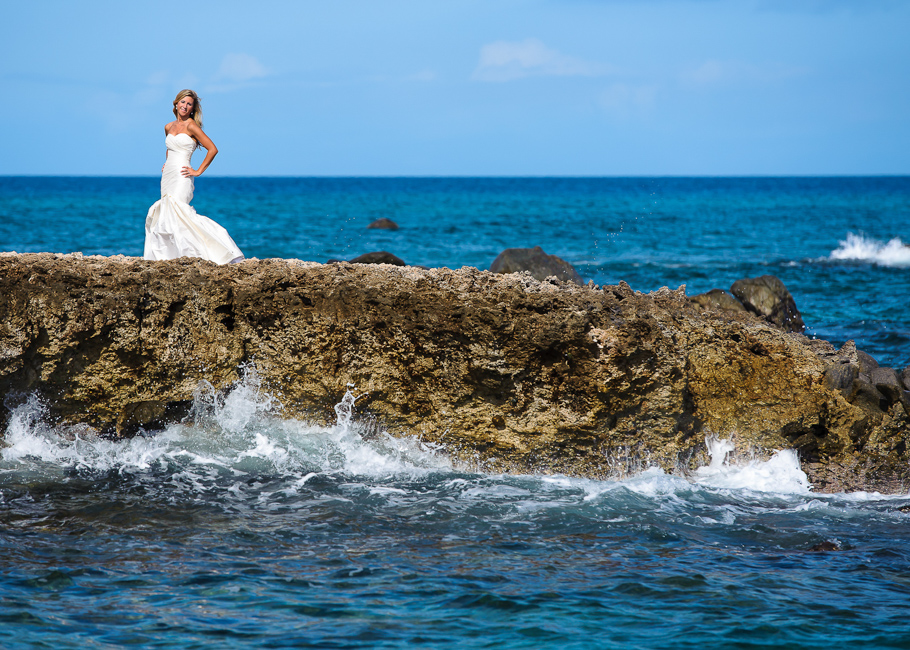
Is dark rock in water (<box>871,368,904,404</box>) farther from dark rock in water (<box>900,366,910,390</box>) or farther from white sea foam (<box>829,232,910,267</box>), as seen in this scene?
white sea foam (<box>829,232,910,267</box>)

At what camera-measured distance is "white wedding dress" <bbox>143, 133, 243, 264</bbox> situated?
30.9 ft

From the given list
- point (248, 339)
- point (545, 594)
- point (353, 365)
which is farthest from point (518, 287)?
point (545, 594)

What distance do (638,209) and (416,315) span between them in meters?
55.2

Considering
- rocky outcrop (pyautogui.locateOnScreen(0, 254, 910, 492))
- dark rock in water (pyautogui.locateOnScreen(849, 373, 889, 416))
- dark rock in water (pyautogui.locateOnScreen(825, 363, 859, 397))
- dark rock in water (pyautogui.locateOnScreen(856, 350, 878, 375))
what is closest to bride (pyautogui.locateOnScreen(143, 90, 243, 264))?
rocky outcrop (pyautogui.locateOnScreen(0, 254, 910, 492))

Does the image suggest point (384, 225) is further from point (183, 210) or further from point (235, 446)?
point (235, 446)

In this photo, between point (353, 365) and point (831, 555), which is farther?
point (353, 365)

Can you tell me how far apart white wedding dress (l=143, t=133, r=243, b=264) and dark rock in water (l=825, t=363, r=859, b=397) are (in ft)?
21.2

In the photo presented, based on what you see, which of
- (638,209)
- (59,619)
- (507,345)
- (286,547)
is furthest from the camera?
(638,209)

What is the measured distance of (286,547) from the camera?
6215 mm

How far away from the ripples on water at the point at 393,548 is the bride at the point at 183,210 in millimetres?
2212

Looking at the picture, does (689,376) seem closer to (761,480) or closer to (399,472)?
(761,480)

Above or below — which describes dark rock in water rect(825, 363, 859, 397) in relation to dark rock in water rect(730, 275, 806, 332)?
below

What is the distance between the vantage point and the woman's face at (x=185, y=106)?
9758 millimetres

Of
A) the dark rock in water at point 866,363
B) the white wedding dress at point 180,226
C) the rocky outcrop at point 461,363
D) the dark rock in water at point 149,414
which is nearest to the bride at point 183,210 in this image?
the white wedding dress at point 180,226
